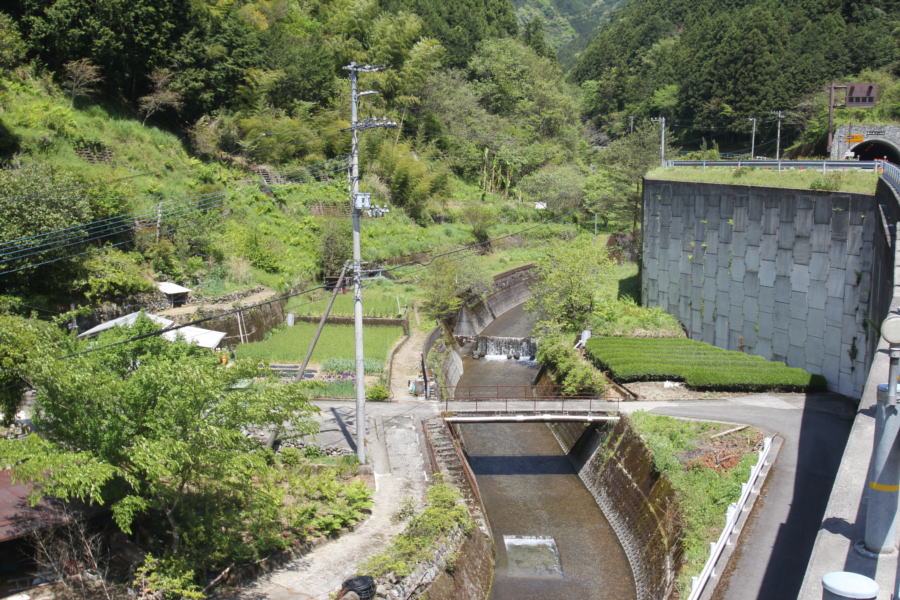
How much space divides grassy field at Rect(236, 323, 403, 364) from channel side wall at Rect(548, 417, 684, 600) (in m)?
9.09

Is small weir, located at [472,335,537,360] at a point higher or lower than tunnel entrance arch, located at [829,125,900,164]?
lower

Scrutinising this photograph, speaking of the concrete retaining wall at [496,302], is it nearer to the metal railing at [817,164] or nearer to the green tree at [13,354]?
the metal railing at [817,164]

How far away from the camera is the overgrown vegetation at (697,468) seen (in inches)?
620

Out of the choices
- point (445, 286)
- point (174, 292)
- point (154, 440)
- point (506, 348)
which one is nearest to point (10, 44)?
point (174, 292)

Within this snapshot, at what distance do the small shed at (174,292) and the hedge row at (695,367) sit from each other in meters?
16.5

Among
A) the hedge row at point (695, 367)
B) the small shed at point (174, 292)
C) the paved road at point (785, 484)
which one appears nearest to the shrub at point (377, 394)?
the hedge row at point (695, 367)

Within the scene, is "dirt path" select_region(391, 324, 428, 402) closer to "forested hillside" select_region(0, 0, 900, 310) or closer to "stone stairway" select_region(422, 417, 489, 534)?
"stone stairway" select_region(422, 417, 489, 534)

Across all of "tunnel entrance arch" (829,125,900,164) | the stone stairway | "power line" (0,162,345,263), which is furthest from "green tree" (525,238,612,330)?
"tunnel entrance arch" (829,125,900,164)

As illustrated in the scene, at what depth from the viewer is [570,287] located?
108ft

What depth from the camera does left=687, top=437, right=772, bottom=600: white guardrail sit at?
1359 cm

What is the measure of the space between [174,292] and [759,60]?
190ft

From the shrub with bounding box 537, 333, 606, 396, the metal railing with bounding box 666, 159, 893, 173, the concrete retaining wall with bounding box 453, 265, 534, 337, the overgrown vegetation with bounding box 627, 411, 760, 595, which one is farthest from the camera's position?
the concrete retaining wall with bounding box 453, 265, 534, 337

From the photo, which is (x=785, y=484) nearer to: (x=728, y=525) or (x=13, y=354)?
(x=728, y=525)

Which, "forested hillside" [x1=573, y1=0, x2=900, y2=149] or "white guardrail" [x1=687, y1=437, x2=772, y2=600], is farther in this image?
"forested hillside" [x1=573, y1=0, x2=900, y2=149]
